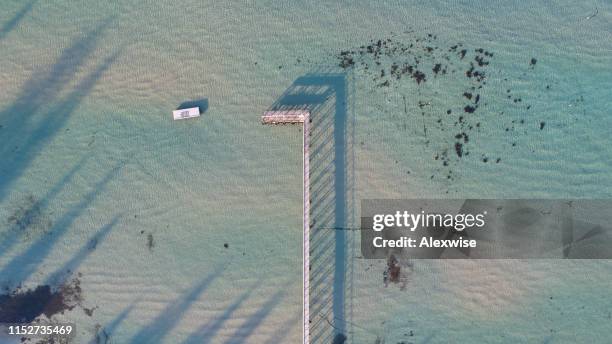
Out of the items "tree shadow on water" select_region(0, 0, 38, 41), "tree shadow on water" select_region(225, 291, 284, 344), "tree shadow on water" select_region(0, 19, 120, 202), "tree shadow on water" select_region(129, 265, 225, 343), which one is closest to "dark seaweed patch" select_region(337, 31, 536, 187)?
"tree shadow on water" select_region(225, 291, 284, 344)

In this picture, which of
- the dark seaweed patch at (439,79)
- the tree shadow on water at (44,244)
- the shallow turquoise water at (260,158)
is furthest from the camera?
the tree shadow on water at (44,244)

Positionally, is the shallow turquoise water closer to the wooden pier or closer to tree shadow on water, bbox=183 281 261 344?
tree shadow on water, bbox=183 281 261 344

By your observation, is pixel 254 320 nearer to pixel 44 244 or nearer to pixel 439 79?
pixel 44 244

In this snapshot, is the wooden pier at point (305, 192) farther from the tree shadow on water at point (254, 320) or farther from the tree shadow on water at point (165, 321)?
the tree shadow on water at point (165, 321)

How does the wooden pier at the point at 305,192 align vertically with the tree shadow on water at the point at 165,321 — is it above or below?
above

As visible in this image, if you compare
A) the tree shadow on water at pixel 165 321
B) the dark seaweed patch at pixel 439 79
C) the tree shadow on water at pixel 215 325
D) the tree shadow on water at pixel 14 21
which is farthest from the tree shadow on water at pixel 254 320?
the tree shadow on water at pixel 14 21

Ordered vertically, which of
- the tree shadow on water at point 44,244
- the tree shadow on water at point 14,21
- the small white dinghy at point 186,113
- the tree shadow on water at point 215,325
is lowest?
the tree shadow on water at point 215,325
